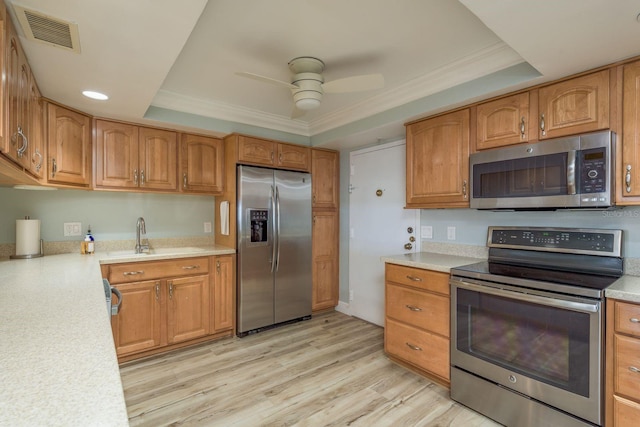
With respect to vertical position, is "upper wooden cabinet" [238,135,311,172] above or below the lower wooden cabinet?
above

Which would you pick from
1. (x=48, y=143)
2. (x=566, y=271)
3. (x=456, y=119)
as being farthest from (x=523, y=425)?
(x=48, y=143)

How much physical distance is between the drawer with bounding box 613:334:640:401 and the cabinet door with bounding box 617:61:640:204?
2.53ft

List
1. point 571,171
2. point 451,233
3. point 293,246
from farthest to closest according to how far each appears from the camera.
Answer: point 293,246
point 451,233
point 571,171

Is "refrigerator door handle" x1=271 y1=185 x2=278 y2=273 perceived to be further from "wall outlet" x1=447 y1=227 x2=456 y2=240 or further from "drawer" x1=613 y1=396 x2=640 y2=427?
"drawer" x1=613 y1=396 x2=640 y2=427

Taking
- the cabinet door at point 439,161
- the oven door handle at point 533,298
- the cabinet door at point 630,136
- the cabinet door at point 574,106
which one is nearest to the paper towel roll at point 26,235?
the cabinet door at point 439,161

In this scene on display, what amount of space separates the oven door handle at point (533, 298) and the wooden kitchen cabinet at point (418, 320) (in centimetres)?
18

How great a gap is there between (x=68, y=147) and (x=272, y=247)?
1.98 m

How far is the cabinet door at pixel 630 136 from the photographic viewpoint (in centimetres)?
174

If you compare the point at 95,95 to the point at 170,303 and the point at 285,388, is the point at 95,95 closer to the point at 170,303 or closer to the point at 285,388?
the point at 170,303

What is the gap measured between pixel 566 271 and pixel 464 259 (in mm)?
681

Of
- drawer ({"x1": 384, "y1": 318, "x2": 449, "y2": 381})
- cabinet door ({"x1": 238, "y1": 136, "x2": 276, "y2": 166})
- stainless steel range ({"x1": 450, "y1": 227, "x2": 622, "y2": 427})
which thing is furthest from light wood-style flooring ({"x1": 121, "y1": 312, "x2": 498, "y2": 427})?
cabinet door ({"x1": 238, "y1": 136, "x2": 276, "y2": 166})

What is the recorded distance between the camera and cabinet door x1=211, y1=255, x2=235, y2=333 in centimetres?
315

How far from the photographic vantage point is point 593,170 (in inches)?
73.4

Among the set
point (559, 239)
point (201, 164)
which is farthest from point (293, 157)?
point (559, 239)
